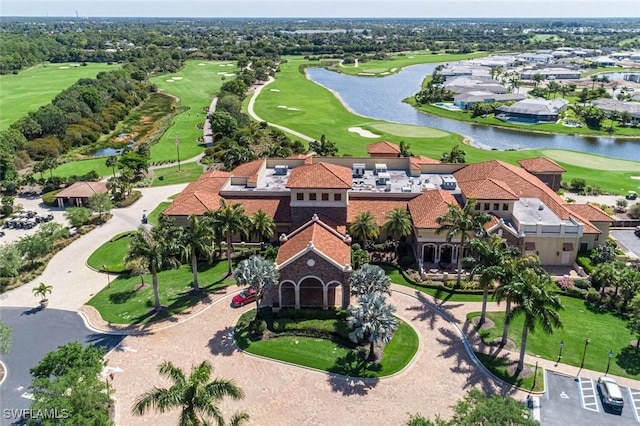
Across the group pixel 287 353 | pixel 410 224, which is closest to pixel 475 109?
pixel 410 224

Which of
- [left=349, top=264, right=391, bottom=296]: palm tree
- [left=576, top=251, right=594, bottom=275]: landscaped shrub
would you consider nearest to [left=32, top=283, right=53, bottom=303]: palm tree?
[left=349, top=264, right=391, bottom=296]: palm tree

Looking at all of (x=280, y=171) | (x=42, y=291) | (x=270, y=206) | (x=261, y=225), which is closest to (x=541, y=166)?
(x=280, y=171)

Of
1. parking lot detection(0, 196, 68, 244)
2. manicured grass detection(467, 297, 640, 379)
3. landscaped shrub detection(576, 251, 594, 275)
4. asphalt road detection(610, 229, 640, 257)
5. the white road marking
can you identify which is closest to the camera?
the white road marking

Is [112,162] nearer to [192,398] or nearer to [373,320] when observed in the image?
[373,320]

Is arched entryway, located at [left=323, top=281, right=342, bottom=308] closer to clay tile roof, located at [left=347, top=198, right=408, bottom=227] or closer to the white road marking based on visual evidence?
clay tile roof, located at [left=347, top=198, right=408, bottom=227]

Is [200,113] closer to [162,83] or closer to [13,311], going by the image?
[162,83]

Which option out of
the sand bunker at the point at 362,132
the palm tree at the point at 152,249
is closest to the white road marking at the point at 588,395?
the palm tree at the point at 152,249
